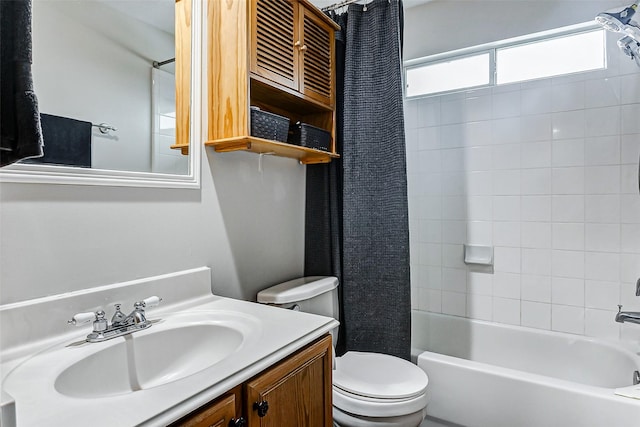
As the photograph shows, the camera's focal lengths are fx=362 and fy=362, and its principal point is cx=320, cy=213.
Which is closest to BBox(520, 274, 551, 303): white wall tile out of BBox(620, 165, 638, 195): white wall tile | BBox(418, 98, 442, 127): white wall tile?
Result: BBox(620, 165, 638, 195): white wall tile

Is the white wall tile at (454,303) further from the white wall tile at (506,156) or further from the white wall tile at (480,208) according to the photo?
the white wall tile at (506,156)

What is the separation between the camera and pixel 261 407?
33.9 inches

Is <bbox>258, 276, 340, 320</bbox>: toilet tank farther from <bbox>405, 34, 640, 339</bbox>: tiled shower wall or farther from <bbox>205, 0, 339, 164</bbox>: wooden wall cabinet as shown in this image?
<bbox>405, 34, 640, 339</bbox>: tiled shower wall

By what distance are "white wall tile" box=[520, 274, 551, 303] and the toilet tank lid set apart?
1188 millimetres

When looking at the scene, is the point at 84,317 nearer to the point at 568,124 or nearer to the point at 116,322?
the point at 116,322

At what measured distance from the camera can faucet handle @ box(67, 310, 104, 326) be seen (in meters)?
0.95

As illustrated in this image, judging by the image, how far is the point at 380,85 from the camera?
6.15ft

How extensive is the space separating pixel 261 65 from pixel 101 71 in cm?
56

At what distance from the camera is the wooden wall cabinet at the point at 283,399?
0.77 meters

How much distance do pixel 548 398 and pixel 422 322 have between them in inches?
40.5

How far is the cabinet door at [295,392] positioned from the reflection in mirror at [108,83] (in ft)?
2.63

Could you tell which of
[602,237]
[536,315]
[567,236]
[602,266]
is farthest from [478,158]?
[536,315]

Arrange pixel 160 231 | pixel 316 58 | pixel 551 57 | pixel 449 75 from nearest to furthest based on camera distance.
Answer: pixel 160 231 < pixel 316 58 < pixel 551 57 < pixel 449 75

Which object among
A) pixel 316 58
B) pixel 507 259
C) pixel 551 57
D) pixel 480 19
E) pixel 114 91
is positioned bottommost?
pixel 507 259
